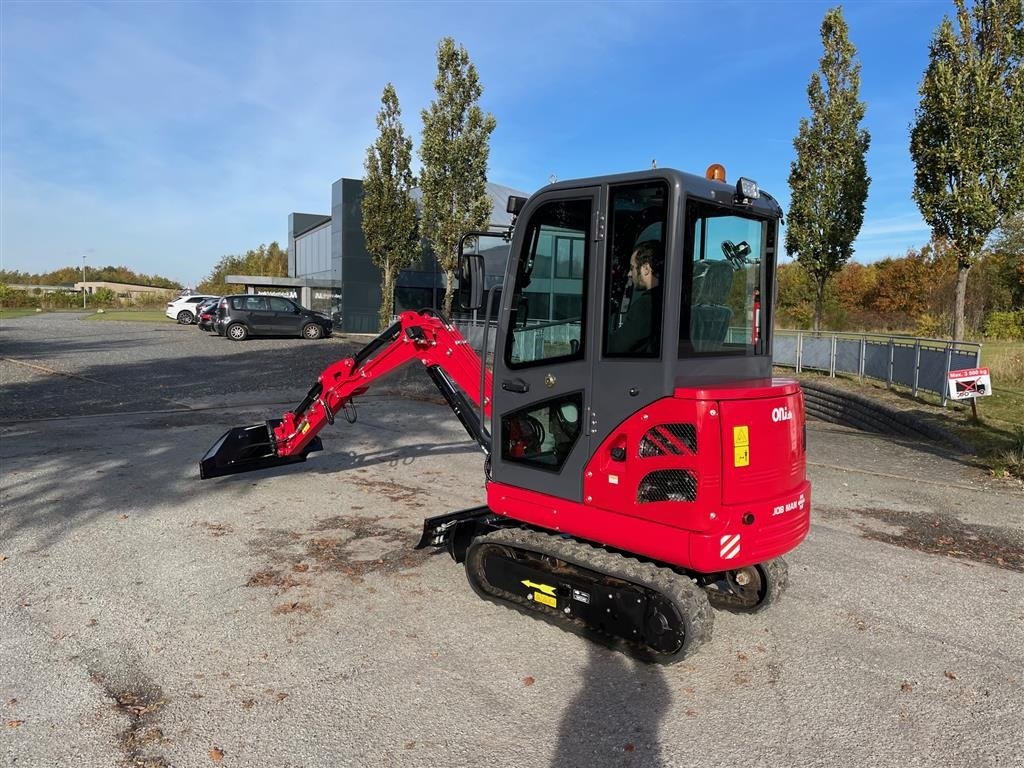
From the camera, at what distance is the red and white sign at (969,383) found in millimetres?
10930

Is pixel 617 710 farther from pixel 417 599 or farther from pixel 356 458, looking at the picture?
pixel 356 458

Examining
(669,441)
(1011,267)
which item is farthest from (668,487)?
(1011,267)

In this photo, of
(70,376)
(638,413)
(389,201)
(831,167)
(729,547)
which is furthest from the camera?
(389,201)

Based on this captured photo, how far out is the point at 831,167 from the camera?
73.0 feet

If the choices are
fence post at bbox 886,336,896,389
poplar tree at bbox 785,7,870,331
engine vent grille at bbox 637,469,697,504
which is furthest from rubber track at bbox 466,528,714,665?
poplar tree at bbox 785,7,870,331

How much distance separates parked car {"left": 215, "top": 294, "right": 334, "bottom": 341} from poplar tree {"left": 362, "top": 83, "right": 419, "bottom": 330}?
16.1 feet

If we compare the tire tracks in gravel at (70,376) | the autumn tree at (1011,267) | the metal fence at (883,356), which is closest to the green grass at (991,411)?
the metal fence at (883,356)

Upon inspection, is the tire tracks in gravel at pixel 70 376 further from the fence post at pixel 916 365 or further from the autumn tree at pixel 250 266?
the autumn tree at pixel 250 266

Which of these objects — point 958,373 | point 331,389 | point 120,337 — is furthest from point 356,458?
point 120,337

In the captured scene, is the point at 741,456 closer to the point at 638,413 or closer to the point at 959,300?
the point at 638,413

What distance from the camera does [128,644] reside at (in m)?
4.29

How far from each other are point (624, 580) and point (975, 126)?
17.7m

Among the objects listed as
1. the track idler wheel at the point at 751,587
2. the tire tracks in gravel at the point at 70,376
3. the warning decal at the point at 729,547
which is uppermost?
the warning decal at the point at 729,547

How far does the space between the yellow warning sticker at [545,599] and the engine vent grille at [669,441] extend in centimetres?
109
